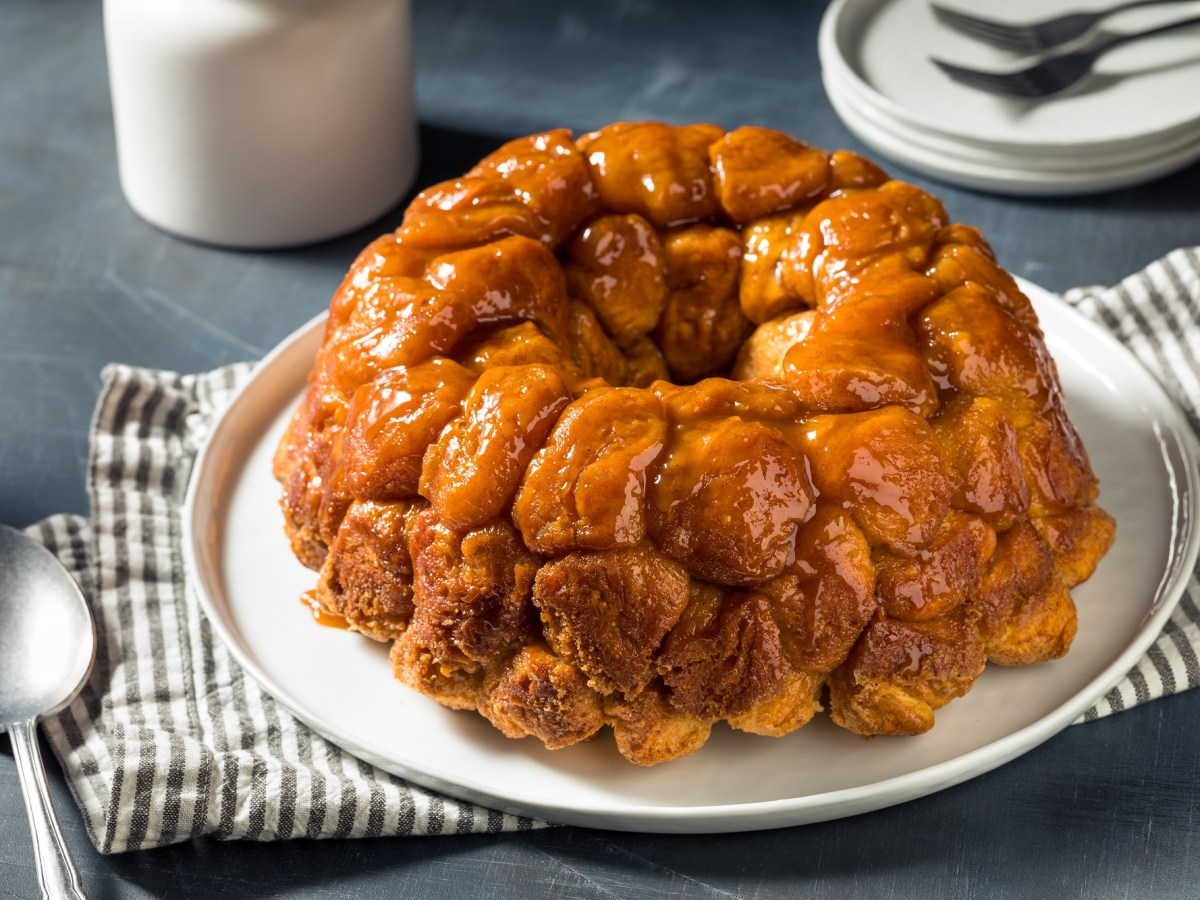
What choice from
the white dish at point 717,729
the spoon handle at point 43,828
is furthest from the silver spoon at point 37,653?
the white dish at point 717,729

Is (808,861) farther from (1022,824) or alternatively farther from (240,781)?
(240,781)

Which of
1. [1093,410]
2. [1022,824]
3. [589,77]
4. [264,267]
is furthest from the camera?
[589,77]

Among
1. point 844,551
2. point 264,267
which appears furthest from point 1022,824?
point 264,267

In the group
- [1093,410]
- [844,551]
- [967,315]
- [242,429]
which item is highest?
[967,315]

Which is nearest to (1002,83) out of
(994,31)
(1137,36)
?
(994,31)

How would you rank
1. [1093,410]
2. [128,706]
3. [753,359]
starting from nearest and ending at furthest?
[128,706]
[753,359]
[1093,410]

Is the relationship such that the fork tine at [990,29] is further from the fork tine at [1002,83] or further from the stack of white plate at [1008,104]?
the fork tine at [1002,83]
